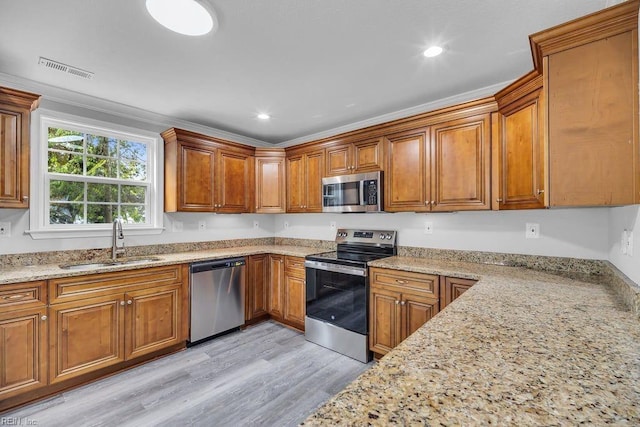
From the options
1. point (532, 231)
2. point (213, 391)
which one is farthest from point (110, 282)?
point (532, 231)

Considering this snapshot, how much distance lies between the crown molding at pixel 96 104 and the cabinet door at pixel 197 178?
44 cm

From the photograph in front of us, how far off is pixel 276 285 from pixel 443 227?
6.75ft

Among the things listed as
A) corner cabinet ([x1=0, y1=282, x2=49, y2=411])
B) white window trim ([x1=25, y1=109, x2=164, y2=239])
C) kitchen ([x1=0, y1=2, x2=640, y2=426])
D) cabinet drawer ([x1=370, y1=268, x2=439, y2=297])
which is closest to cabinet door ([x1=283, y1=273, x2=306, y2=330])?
kitchen ([x1=0, y1=2, x2=640, y2=426])

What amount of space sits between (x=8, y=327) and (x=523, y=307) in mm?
3206

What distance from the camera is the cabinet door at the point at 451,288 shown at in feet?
7.34

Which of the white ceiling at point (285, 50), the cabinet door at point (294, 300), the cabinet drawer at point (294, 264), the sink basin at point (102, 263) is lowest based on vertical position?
the cabinet door at point (294, 300)

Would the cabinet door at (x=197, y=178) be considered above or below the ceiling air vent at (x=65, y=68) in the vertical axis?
below

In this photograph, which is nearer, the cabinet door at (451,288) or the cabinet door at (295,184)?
the cabinet door at (451,288)

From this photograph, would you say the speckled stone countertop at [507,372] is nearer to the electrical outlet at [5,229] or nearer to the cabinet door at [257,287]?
the cabinet door at [257,287]

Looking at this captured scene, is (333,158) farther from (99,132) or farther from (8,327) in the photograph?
(8,327)

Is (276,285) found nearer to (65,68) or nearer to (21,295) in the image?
(21,295)

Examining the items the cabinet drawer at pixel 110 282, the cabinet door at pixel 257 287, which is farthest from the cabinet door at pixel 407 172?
the cabinet drawer at pixel 110 282

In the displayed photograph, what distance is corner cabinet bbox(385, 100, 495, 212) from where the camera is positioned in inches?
97.3

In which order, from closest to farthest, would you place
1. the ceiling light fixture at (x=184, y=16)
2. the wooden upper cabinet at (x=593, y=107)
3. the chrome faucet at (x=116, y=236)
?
the wooden upper cabinet at (x=593, y=107), the ceiling light fixture at (x=184, y=16), the chrome faucet at (x=116, y=236)
